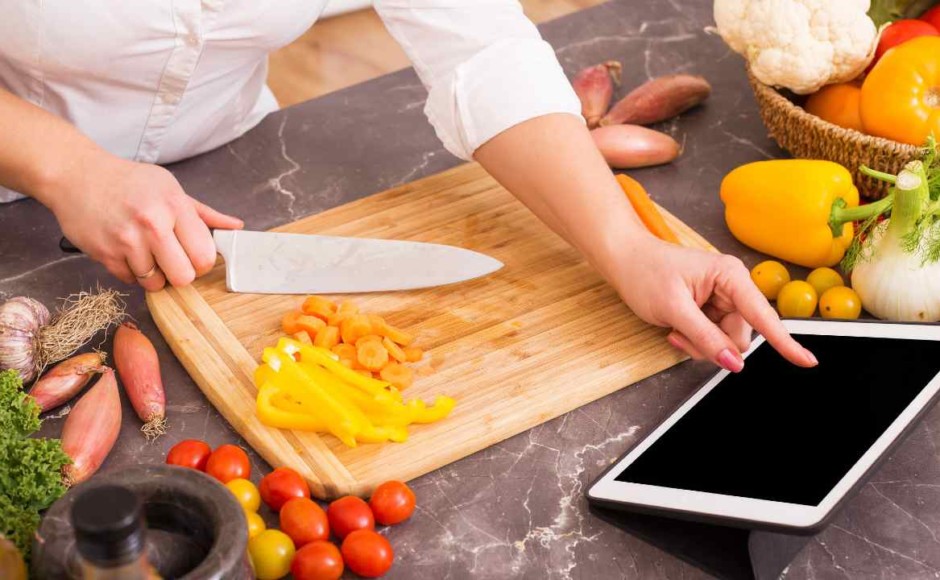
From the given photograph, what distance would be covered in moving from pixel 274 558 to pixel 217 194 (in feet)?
2.39

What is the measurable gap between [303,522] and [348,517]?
0.04 m

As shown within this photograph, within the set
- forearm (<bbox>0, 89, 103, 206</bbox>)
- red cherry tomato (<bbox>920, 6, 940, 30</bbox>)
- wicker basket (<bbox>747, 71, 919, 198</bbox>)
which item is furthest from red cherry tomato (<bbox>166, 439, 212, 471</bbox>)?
red cherry tomato (<bbox>920, 6, 940, 30</bbox>)

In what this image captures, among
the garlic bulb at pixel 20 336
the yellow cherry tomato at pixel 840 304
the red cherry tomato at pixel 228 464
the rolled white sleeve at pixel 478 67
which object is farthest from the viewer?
the rolled white sleeve at pixel 478 67

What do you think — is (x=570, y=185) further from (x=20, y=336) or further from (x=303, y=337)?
(x=20, y=336)

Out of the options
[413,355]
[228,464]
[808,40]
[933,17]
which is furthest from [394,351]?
[933,17]

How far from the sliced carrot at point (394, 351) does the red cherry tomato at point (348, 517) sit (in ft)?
0.70

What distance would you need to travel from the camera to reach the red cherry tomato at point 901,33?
4.83 feet

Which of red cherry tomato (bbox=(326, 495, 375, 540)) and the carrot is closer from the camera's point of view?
red cherry tomato (bbox=(326, 495, 375, 540))

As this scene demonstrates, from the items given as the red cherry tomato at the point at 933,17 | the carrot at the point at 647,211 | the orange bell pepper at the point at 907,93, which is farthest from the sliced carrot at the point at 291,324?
the red cherry tomato at the point at 933,17

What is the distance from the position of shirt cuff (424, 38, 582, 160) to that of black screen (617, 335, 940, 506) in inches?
16.9

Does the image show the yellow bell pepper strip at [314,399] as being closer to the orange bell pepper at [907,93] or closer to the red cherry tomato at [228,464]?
the red cherry tomato at [228,464]

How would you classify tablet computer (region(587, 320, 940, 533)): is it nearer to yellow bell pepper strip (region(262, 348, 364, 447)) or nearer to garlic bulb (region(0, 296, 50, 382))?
yellow bell pepper strip (region(262, 348, 364, 447))

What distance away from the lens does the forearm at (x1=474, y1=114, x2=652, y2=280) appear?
1.29 metres

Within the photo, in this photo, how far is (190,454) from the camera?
108cm
